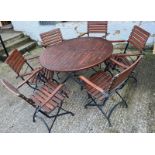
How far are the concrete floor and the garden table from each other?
0.72 meters

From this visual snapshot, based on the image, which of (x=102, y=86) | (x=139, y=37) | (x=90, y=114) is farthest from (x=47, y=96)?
(x=139, y=37)

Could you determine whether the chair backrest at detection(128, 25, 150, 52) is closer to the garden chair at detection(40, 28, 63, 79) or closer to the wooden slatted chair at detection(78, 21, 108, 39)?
the wooden slatted chair at detection(78, 21, 108, 39)

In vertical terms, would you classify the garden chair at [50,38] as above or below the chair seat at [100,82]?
above

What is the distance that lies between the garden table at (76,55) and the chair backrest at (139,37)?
0.54 m

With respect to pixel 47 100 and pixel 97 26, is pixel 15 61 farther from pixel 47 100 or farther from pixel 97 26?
pixel 97 26

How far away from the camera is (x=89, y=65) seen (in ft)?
10.3

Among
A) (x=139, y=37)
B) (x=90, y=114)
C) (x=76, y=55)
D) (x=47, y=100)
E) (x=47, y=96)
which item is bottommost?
(x=90, y=114)

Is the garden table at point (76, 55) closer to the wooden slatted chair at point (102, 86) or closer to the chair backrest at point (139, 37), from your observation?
the wooden slatted chair at point (102, 86)

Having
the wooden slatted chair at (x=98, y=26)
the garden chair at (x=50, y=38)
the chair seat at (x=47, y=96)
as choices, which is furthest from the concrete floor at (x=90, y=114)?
the wooden slatted chair at (x=98, y=26)

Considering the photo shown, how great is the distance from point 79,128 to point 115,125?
53 cm

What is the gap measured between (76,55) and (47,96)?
34.6 inches

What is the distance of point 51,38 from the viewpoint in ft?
14.3

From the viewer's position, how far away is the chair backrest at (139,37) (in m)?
3.54

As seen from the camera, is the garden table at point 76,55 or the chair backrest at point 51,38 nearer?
the garden table at point 76,55
